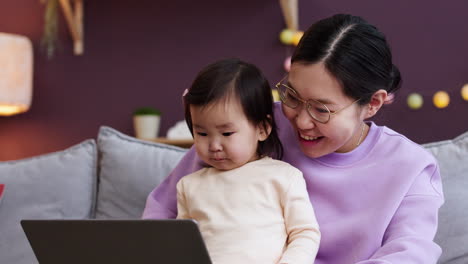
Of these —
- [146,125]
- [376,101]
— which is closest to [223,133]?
[376,101]

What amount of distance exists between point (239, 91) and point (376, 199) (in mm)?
398

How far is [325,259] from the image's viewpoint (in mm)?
1520

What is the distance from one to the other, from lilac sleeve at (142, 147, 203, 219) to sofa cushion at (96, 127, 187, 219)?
0.32 meters

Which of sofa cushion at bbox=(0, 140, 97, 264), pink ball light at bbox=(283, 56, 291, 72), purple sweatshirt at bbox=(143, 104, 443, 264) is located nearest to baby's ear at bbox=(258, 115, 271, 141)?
purple sweatshirt at bbox=(143, 104, 443, 264)

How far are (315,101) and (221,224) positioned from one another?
34 cm

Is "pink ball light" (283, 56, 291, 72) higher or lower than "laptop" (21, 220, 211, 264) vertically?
lower

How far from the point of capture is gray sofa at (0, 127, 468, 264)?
2.01 meters

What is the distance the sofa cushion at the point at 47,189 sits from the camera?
80.1 inches

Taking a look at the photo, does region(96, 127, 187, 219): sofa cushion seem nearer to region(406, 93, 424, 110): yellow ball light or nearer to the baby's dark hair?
the baby's dark hair

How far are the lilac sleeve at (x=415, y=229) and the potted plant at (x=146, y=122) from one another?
227cm

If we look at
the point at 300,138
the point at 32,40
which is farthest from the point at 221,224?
the point at 32,40

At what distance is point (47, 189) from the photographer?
6.91 ft

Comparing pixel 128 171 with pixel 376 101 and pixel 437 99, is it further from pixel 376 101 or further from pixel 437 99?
pixel 437 99

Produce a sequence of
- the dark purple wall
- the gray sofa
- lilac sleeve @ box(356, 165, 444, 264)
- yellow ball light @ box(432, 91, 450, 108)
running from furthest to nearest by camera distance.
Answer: the dark purple wall < yellow ball light @ box(432, 91, 450, 108) < the gray sofa < lilac sleeve @ box(356, 165, 444, 264)
